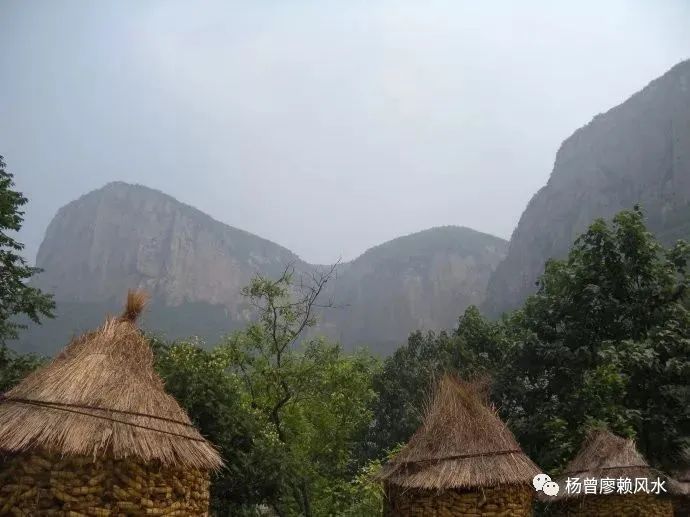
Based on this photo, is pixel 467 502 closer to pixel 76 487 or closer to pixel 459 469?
pixel 459 469

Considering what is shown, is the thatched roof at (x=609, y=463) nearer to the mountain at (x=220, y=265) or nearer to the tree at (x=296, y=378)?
the tree at (x=296, y=378)

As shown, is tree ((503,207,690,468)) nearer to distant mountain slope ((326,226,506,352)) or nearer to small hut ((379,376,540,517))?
small hut ((379,376,540,517))

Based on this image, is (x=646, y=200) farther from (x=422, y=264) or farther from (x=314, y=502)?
(x=314, y=502)

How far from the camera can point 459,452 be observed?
8266 mm

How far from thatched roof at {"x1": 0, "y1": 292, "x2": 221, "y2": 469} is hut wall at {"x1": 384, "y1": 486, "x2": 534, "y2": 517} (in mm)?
3377

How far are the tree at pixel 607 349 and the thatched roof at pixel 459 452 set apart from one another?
14.9 ft

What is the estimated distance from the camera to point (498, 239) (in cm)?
10388

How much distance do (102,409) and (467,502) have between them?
204 inches

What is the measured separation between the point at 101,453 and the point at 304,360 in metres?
10.7

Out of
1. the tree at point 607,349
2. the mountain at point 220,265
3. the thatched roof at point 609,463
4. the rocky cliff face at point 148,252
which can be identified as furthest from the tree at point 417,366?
the rocky cliff face at point 148,252

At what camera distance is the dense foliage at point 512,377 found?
37.0ft

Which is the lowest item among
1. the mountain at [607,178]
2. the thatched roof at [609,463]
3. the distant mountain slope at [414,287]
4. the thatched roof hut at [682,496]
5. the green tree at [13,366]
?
the thatched roof hut at [682,496]

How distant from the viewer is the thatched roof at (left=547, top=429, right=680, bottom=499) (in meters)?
9.66

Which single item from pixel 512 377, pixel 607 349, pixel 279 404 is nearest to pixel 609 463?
pixel 607 349
